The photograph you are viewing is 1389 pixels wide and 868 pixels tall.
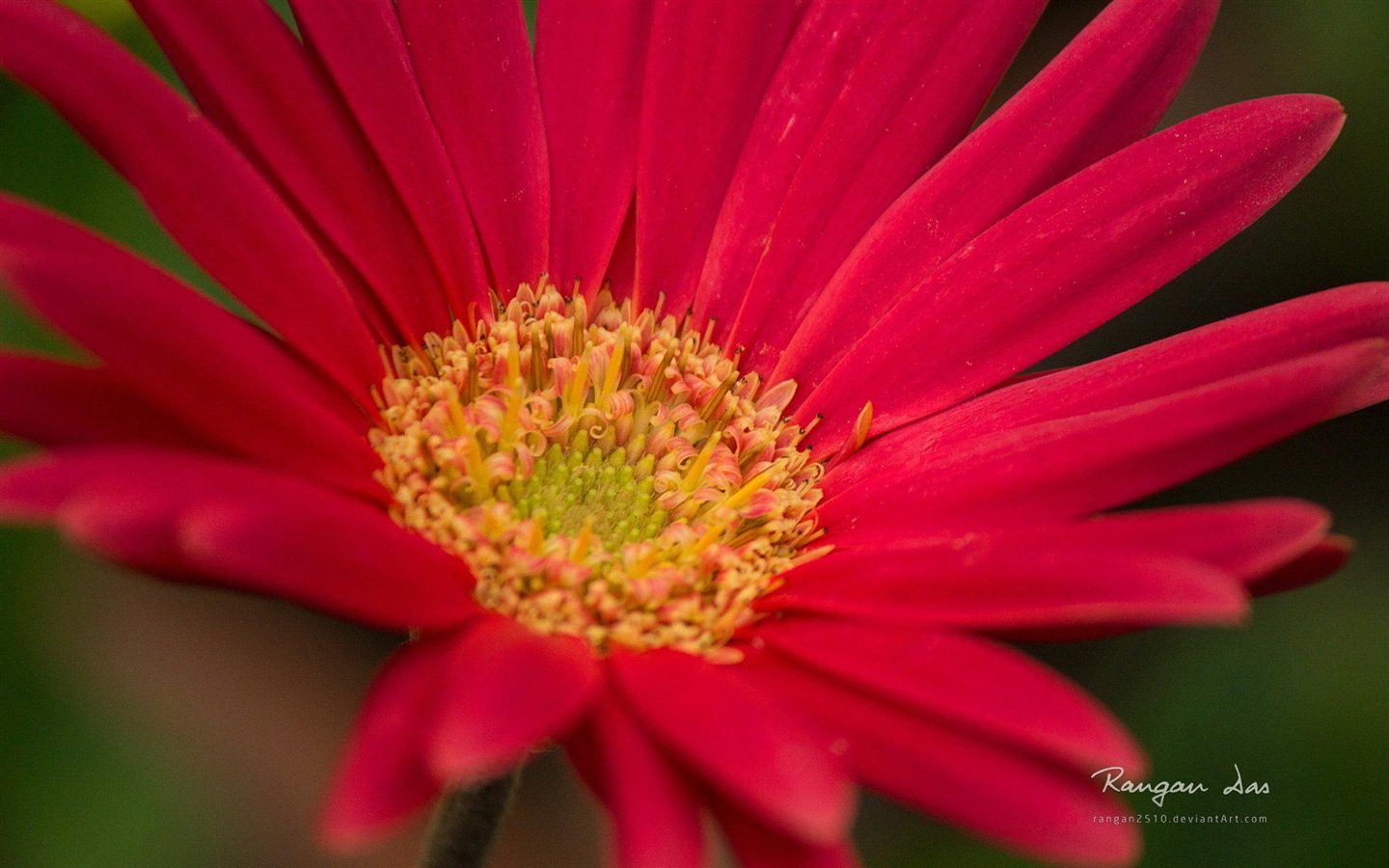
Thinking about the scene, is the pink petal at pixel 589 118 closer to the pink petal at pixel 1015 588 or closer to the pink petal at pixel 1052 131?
the pink petal at pixel 1052 131

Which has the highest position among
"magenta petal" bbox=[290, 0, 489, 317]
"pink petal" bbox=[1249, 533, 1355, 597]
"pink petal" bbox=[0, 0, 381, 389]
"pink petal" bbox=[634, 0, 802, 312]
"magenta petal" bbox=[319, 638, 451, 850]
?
"pink petal" bbox=[634, 0, 802, 312]

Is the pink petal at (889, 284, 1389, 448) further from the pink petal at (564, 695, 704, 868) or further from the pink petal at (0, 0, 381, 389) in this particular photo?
the pink petal at (0, 0, 381, 389)

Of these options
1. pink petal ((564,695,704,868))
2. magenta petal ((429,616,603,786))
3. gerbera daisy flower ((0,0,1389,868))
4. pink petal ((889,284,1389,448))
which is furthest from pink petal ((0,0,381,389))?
pink petal ((889,284,1389,448))

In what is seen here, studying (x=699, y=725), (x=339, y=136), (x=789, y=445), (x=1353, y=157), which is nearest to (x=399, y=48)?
(x=339, y=136)

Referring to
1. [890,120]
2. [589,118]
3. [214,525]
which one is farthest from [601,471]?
[214,525]

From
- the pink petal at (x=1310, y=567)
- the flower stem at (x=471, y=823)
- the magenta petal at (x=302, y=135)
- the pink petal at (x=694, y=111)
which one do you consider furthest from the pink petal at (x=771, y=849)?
the pink petal at (x=694, y=111)
